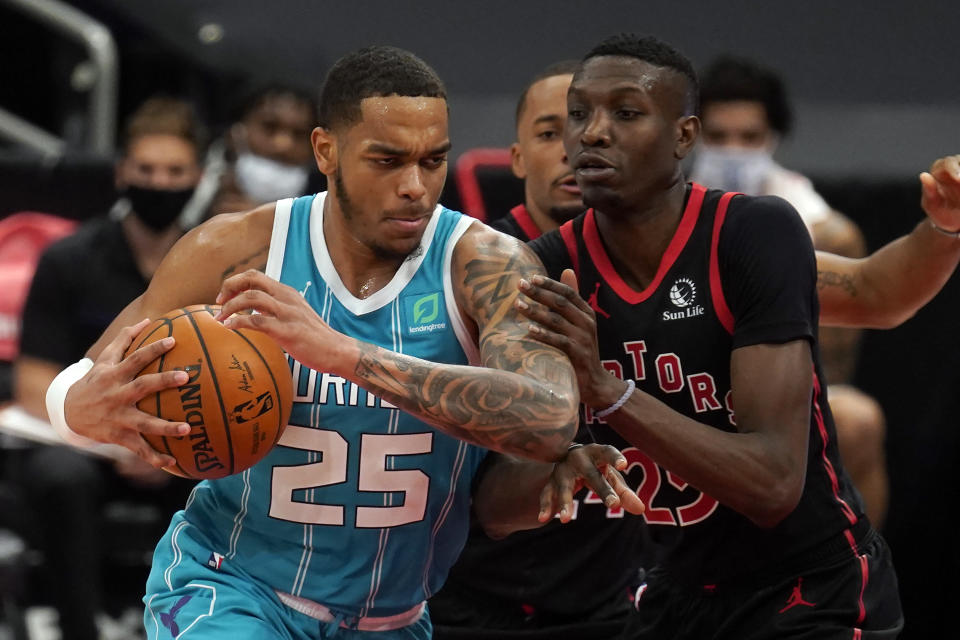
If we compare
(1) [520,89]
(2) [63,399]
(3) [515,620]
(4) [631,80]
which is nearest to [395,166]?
(4) [631,80]

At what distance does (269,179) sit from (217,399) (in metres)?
3.69

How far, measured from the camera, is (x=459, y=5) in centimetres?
851

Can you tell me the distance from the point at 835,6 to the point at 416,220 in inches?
219

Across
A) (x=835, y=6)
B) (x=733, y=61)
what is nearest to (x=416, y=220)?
(x=733, y=61)

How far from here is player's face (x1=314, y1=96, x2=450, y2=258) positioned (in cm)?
312

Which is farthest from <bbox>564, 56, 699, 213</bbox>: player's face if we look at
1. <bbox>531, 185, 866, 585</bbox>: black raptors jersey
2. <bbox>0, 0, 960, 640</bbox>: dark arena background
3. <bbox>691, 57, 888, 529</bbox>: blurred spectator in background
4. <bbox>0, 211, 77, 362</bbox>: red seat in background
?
<bbox>0, 211, 77, 362</bbox>: red seat in background

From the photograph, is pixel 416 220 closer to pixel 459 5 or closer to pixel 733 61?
pixel 733 61

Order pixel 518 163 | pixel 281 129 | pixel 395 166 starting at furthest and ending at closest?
pixel 281 129 → pixel 518 163 → pixel 395 166

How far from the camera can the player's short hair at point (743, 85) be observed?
5.85 m

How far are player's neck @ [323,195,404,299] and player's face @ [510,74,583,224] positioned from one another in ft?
2.98

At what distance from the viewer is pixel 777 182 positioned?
573cm

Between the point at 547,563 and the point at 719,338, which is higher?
the point at 719,338

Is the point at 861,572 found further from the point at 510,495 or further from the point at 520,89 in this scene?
the point at 520,89

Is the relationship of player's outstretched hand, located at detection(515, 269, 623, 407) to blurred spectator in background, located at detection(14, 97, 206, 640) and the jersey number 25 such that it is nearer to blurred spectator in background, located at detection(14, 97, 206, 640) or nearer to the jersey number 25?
the jersey number 25
